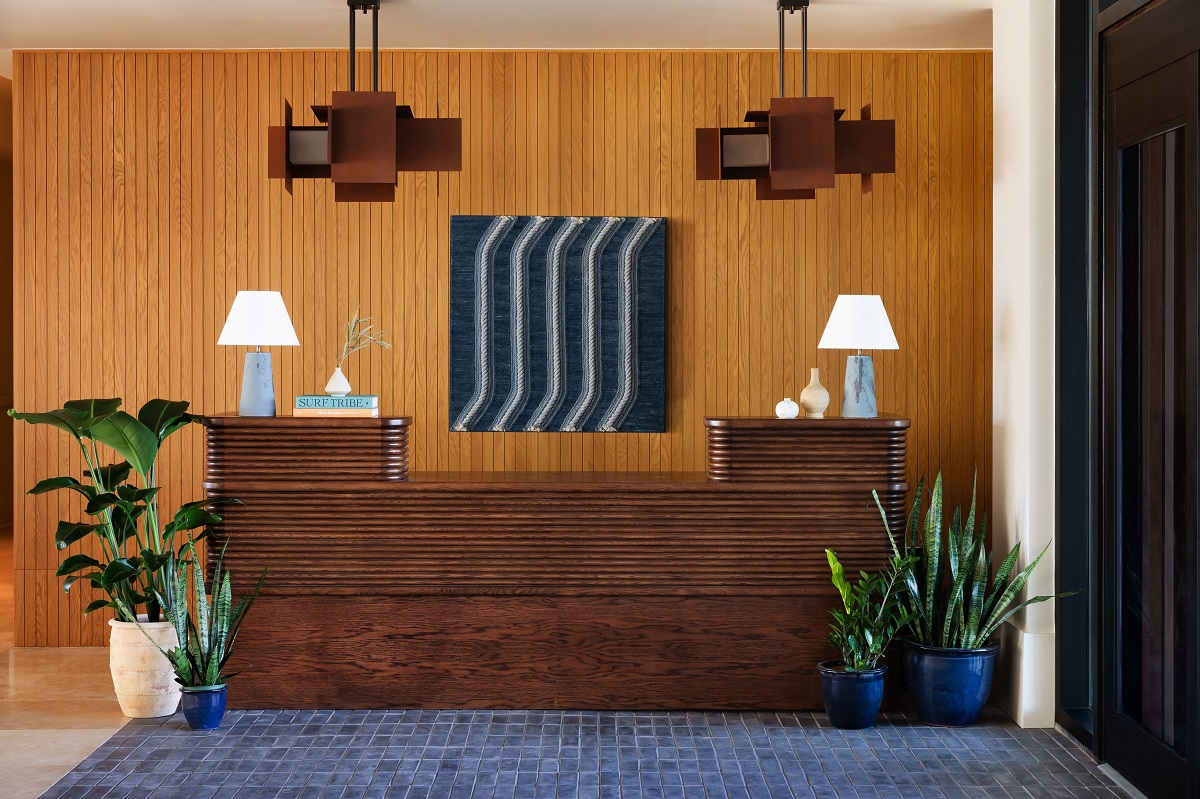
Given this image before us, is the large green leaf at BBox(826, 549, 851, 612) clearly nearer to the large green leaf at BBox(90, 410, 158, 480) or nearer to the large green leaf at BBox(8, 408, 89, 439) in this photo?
the large green leaf at BBox(90, 410, 158, 480)

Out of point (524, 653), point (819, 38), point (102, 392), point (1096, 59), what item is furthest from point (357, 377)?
point (1096, 59)

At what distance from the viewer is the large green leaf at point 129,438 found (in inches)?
163

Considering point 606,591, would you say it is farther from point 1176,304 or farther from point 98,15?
point 98,15

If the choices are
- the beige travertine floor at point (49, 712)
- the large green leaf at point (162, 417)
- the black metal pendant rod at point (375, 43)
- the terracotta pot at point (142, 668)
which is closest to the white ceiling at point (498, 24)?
the black metal pendant rod at point (375, 43)

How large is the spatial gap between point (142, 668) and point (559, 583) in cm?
164

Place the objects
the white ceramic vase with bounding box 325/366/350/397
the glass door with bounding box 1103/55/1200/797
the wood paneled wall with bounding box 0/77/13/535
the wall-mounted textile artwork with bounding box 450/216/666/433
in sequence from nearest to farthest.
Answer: the glass door with bounding box 1103/55/1200/797 < the white ceramic vase with bounding box 325/366/350/397 < the wall-mounted textile artwork with bounding box 450/216/666/433 < the wood paneled wall with bounding box 0/77/13/535

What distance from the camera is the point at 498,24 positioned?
4.92m

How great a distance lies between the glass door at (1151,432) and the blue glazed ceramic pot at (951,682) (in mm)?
530

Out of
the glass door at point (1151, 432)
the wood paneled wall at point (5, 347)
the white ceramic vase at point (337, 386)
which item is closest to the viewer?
the glass door at point (1151, 432)

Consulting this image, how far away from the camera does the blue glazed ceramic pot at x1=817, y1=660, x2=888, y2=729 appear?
4129 mm

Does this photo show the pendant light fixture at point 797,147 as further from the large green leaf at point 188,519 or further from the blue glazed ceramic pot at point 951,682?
the large green leaf at point 188,519

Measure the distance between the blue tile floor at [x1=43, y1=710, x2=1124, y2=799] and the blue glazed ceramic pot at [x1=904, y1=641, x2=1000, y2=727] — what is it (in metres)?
0.06

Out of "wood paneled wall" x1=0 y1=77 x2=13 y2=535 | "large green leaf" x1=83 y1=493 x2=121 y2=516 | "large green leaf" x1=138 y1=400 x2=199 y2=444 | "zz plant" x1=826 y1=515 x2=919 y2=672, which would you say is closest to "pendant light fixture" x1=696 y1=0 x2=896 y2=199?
"zz plant" x1=826 y1=515 x2=919 y2=672

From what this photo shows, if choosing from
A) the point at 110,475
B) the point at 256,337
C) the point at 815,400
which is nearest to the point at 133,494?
the point at 110,475
